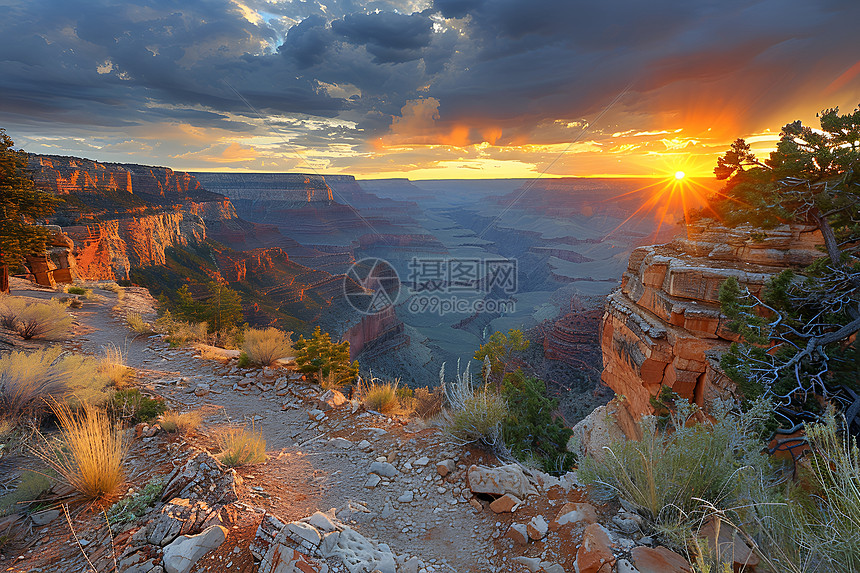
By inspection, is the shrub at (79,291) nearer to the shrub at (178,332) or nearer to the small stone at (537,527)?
the shrub at (178,332)

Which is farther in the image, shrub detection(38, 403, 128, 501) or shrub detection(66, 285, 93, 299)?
shrub detection(66, 285, 93, 299)

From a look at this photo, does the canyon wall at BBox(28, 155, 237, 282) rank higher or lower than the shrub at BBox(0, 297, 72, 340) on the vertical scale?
higher

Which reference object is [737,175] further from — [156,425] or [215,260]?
[215,260]

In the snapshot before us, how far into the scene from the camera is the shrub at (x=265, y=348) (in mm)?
7961

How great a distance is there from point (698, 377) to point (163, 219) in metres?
48.1

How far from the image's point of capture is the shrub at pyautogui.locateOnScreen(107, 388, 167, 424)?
4.56 metres

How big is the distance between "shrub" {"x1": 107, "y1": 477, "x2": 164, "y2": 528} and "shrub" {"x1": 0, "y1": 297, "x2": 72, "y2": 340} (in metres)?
6.77

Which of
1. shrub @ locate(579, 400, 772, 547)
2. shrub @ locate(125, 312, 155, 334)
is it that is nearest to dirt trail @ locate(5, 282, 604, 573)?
shrub @ locate(579, 400, 772, 547)

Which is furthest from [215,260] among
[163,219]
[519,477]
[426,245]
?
[426,245]

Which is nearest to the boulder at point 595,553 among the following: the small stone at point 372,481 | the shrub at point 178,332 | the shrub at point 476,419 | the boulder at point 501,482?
the boulder at point 501,482

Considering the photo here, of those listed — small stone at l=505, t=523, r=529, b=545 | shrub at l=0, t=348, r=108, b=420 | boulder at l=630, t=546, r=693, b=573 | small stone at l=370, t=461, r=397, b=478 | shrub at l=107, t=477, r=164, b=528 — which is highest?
Result: shrub at l=0, t=348, r=108, b=420

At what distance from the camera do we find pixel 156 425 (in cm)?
442

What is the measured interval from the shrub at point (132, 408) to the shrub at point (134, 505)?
6.13 ft

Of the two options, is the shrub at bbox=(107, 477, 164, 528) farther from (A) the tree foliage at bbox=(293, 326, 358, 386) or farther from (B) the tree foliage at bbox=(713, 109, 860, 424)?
(B) the tree foliage at bbox=(713, 109, 860, 424)
